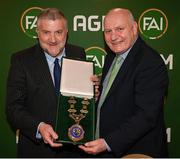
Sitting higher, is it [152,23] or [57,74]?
[152,23]

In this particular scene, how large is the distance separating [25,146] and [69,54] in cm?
65

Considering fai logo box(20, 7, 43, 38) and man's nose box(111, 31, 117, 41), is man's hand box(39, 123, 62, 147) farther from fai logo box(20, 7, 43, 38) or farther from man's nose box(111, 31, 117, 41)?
fai logo box(20, 7, 43, 38)

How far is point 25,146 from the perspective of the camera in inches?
83.0

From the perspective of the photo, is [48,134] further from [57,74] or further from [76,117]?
[57,74]

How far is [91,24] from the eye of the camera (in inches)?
102

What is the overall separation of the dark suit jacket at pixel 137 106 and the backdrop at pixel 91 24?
0.75 m

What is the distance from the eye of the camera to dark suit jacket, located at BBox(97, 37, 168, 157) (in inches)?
68.1

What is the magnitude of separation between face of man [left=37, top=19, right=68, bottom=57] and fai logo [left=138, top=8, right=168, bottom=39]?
0.80 m

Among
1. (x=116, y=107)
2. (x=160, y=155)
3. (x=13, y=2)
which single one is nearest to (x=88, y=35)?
(x=13, y=2)

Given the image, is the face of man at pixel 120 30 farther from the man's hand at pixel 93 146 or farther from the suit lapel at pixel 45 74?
the man's hand at pixel 93 146

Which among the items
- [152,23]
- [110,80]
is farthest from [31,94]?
[152,23]

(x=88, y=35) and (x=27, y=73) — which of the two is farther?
(x=88, y=35)

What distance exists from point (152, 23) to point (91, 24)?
1.55 ft

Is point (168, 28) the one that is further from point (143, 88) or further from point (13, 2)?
point (13, 2)
